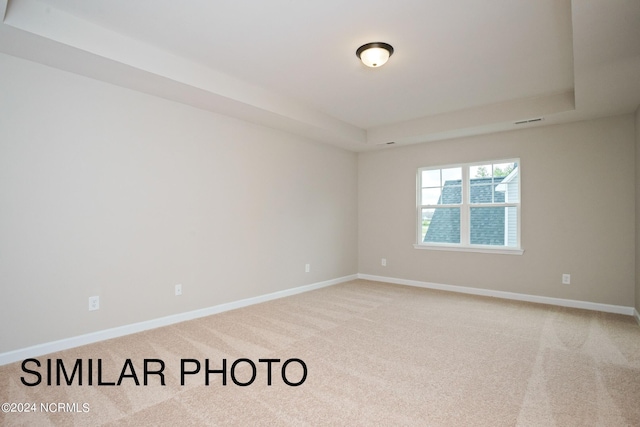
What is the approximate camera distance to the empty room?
226 cm

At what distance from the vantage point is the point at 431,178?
5668 millimetres

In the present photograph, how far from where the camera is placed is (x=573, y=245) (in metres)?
4.37

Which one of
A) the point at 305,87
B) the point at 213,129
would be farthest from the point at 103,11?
the point at 305,87

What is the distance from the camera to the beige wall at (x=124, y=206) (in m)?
2.73

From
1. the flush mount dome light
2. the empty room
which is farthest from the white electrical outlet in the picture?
the flush mount dome light

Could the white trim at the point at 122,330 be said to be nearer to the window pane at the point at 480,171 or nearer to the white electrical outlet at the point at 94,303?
the white electrical outlet at the point at 94,303

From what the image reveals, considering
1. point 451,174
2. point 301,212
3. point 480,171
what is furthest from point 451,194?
point 301,212

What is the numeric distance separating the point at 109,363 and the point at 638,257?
5429 mm

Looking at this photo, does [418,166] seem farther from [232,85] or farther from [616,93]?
[232,85]

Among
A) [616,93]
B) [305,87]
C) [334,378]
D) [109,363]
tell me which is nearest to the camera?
[334,378]

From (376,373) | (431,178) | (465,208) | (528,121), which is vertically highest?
(528,121)

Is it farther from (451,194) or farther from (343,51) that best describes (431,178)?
(343,51)

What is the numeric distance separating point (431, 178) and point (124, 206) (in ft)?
14.7

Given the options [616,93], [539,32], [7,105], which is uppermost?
[539,32]
